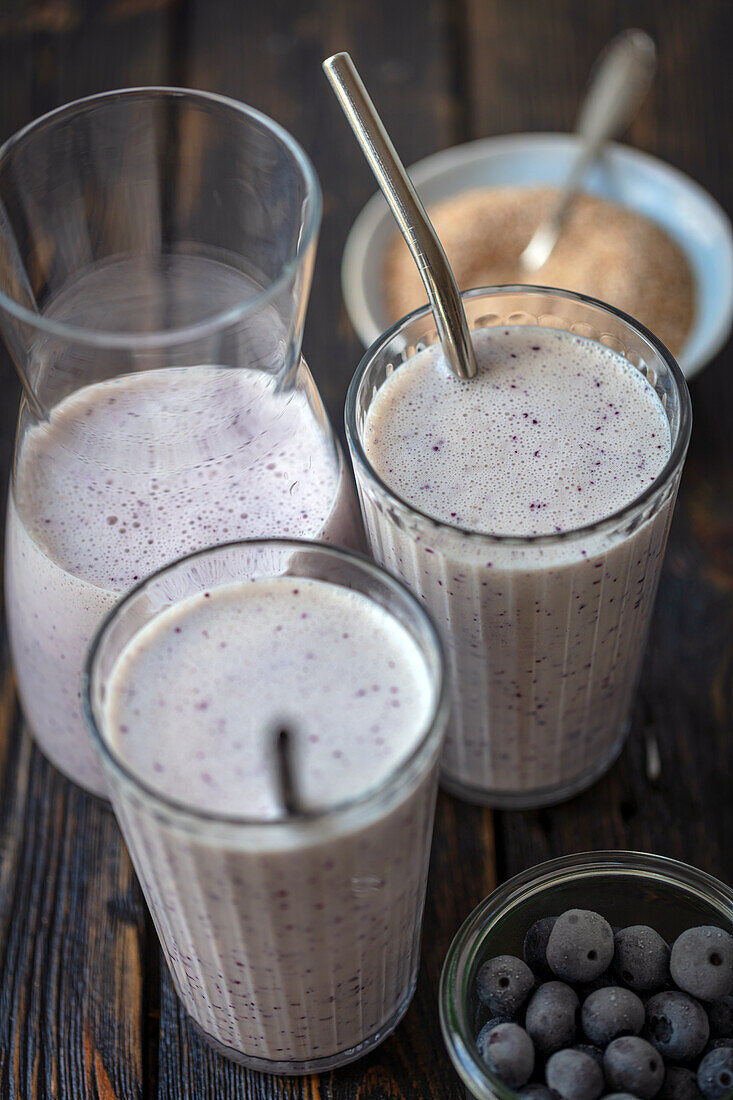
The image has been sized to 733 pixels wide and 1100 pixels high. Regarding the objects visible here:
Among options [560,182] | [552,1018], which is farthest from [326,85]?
[552,1018]

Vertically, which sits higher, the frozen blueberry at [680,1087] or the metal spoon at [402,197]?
the metal spoon at [402,197]

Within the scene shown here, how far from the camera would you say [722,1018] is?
755 millimetres

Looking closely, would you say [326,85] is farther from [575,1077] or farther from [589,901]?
[575,1077]

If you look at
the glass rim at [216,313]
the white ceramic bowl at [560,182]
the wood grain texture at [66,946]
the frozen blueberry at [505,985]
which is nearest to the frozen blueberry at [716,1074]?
the frozen blueberry at [505,985]

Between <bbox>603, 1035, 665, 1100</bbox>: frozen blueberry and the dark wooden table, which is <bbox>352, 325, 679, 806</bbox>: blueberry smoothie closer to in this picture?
the dark wooden table

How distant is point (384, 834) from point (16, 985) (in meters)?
0.37

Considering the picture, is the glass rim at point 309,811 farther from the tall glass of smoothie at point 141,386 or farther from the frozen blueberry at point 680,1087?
the frozen blueberry at point 680,1087

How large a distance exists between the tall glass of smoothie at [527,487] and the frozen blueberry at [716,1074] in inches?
10.0

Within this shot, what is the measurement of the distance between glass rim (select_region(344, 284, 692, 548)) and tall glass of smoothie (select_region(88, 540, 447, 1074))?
0.24ft

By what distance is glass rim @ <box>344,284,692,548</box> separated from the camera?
2.49ft

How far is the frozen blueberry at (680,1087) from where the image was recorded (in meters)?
0.73

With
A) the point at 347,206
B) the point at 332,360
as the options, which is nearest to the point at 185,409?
the point at 332,360

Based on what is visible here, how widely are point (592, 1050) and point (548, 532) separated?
0.96 feet

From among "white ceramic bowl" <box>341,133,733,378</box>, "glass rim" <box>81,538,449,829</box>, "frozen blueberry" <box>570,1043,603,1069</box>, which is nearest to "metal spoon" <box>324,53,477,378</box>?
"glass rim" <box>81,538,449,829</box>
